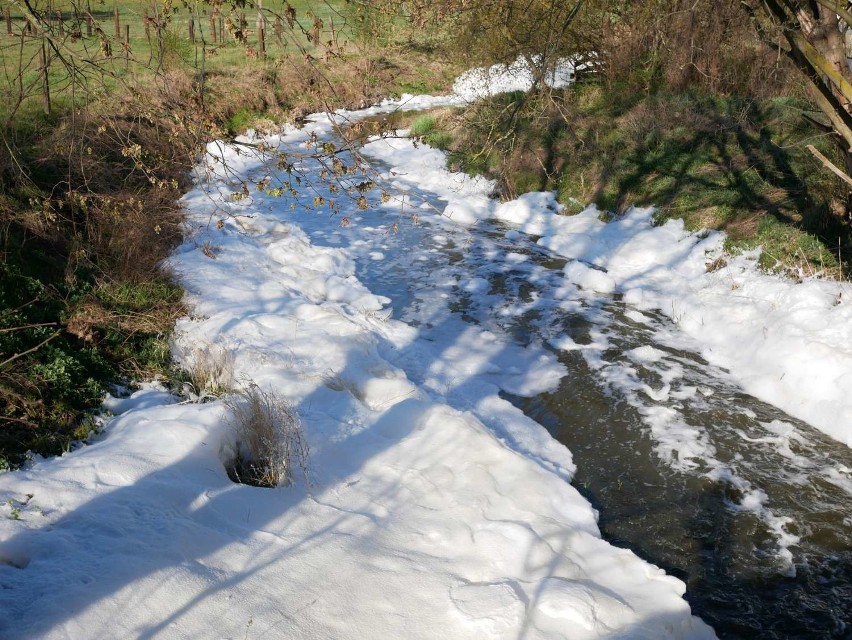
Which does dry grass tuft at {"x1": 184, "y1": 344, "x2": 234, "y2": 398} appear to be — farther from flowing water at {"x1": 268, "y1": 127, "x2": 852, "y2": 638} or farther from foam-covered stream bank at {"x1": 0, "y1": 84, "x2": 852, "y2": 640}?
flowing water at {"x1": 268, "y1": 127, "x2": 852, "y2": 638}

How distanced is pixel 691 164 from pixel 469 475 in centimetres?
889

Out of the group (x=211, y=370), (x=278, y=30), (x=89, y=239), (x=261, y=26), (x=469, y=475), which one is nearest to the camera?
(x=278, y=30)

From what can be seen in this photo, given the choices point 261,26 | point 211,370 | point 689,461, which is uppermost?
point 261,26

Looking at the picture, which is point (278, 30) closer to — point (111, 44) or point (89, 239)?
point (111, 44)

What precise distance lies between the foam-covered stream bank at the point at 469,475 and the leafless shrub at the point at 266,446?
0.17 m

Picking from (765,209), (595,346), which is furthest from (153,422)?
(765,209)

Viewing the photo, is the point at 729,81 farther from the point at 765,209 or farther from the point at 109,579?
the point at 109,579

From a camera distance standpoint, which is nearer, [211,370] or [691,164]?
[211,370]

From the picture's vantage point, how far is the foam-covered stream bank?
11.8 ft

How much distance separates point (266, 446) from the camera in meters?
4.84

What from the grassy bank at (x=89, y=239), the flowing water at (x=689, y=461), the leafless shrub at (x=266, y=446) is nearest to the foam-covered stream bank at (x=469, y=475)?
the flowing water at (x=689, y=461)

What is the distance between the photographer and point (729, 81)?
1320 centimetres

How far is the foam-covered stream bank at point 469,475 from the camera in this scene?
3.60 meters

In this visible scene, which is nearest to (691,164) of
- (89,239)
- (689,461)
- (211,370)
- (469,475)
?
(689,461)
